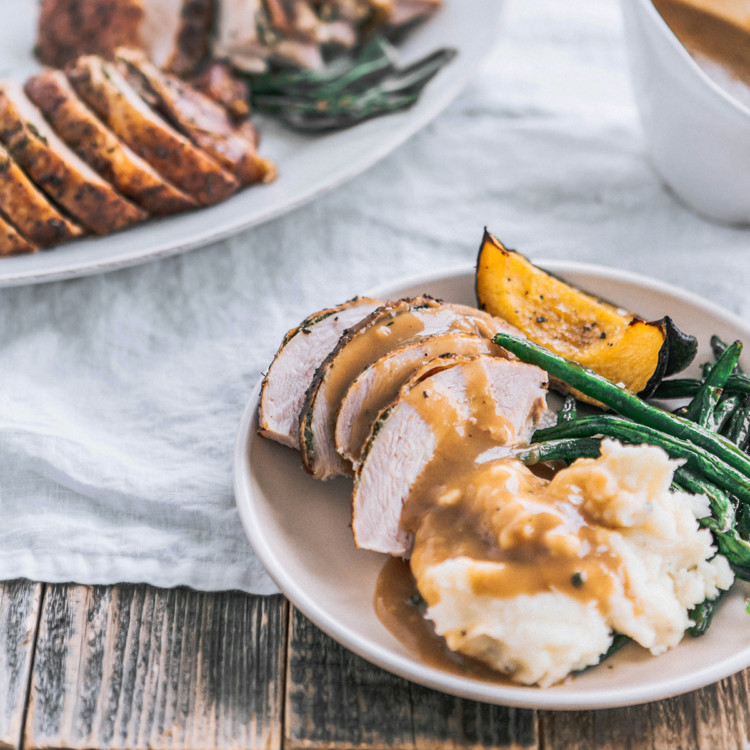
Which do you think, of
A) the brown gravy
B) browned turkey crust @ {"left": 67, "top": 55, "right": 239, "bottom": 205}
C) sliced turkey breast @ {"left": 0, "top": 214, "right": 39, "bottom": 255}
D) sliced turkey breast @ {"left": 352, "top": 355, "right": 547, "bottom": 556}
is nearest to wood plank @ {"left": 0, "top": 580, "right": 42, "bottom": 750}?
sliced turkey breast @ {"left": 352, "top": 355, "right": 547, "bottom": 556}

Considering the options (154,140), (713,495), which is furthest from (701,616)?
(154,140)

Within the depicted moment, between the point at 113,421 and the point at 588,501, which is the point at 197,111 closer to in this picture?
the point at 113,421

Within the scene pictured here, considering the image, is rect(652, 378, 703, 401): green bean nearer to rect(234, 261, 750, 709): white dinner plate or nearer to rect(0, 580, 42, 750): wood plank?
rect(234, 261, 750, 709): white dinner plate

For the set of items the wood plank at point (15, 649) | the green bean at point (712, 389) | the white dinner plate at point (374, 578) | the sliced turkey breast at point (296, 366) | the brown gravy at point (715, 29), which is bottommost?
the wood plank at point (15, 649)

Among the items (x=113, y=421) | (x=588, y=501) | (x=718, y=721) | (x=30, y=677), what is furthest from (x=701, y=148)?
(x=30, y=677)

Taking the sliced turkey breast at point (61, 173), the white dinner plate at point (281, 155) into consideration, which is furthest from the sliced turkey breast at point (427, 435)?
the sliced turkey breast at point (61, 173)

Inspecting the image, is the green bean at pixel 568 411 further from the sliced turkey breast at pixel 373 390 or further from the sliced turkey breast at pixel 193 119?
the sliced turkey breast at pixel 193 119

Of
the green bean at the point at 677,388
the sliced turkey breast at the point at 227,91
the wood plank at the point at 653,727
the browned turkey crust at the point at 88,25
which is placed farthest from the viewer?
the browned turkey crust at the point at 88,25

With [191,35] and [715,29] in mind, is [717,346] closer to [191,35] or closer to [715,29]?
[715,29]
